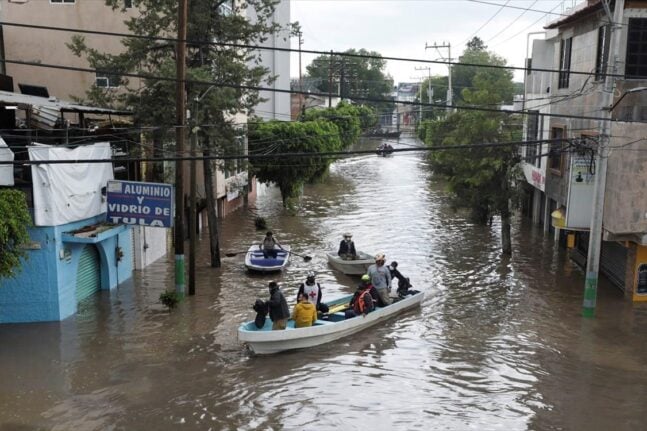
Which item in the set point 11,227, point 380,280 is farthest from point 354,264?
point 11,227

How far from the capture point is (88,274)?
2053 centimetres

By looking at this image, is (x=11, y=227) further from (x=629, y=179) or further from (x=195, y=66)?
(x=629, y=179)

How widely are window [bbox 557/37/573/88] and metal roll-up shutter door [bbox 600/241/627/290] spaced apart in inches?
291

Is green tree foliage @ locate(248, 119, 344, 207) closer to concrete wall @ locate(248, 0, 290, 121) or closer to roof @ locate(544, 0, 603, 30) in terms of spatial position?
roof @ locate(544, 0, 603, 30)

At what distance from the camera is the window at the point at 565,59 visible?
90.0 feet

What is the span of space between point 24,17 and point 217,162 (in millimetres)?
12024

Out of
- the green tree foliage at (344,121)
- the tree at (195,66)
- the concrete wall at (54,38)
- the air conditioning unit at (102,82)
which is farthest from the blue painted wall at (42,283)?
the green tree foliage at (344,121)

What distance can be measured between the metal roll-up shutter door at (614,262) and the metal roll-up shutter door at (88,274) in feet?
58.4

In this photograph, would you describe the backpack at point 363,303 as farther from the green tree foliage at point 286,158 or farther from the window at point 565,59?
the green tree foliage at point 286,158

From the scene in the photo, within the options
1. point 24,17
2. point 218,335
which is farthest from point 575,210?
point 24,17

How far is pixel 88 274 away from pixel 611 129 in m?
16.8

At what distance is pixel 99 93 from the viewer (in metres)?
23.1

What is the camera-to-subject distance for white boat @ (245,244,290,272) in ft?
80.7

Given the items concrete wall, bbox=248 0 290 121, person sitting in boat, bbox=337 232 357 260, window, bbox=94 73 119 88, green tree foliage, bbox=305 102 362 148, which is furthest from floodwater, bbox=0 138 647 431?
concrete wall, bbox=248 0 290 121
